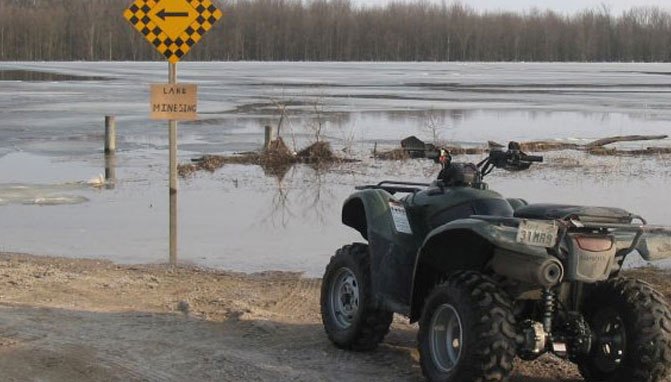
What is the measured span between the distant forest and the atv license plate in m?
109

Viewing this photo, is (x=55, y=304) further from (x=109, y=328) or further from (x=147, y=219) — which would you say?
(x=147, y=219)

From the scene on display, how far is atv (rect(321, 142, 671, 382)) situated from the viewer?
4.86 meters

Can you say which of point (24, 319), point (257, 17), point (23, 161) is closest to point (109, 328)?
point (24, 319)

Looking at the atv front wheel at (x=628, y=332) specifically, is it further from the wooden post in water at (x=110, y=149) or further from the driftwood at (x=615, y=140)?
the driftwood at (x=615, y=140)

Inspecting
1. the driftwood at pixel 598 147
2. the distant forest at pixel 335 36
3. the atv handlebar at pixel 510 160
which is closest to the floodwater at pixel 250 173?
the driftwood at pixel 598 147

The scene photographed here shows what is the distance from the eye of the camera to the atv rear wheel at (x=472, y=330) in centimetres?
489

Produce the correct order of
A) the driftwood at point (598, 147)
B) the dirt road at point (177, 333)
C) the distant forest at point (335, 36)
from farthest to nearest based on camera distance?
the distant forest at point (335, 36) → the driftwood at point (598, 147) → the dirt road at point (177, 333)

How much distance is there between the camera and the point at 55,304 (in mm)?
7523

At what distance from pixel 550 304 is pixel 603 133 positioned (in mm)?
23312

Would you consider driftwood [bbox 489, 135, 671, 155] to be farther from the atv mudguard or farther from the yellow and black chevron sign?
the atv mudguard

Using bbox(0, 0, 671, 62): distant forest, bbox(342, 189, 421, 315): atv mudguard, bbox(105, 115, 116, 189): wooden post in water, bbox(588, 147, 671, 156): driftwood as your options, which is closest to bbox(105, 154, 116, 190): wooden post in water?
bbox(105, 115, 116, 189): wooden post in water

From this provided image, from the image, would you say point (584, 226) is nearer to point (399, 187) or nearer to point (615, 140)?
point (399, 187)

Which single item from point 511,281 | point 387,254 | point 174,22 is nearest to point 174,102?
point 174,22

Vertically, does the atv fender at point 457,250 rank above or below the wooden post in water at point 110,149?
above
